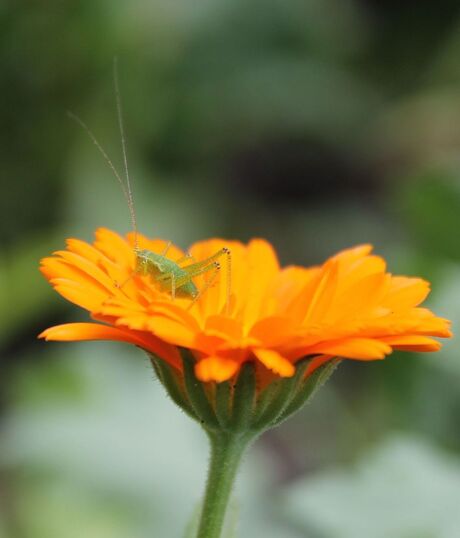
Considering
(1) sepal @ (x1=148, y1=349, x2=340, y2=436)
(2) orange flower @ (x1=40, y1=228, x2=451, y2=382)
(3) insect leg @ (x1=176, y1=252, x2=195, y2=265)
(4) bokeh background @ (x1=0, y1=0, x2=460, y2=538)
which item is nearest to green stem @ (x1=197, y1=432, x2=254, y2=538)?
(1) sepal @ (x1=148, y1=349, x2=340, y2=436)

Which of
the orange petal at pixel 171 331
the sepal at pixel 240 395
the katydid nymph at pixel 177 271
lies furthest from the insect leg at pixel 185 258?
the orange petal at pixel 171 331

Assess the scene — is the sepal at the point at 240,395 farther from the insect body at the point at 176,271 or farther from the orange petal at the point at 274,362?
the insect body at the point at 176,271

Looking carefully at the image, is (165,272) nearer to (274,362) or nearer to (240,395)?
(240,395)

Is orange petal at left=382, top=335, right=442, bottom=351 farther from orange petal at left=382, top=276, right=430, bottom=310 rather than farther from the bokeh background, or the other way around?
the bokeh background

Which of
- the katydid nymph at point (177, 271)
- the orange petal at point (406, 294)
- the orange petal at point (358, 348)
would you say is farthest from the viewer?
the katydid nymph at point (177, 271)

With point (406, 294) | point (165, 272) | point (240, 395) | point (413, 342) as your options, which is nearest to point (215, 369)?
point (240, 395)

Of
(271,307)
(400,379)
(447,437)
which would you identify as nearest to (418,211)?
(400,379)
